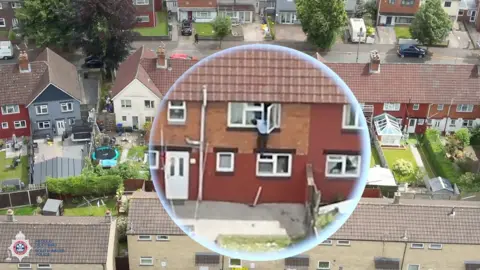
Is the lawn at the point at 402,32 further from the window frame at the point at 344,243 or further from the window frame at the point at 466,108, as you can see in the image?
the window frame at the point at 344,243

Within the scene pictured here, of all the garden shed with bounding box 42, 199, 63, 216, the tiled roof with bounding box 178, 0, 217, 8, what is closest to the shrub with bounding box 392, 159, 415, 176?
the garden shed with bounding box 42, 199, 63, 216

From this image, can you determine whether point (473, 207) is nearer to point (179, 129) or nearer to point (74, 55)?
point (179, 129)

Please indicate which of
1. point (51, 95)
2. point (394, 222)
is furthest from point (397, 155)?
point (51, 95)

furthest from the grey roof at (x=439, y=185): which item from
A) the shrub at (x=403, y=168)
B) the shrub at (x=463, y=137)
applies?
the shrub at (x=463, y=137)

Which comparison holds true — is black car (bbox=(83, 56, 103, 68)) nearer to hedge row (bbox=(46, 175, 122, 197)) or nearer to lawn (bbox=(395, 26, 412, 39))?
hedge row (bbox=(46, 175, 122, 197))

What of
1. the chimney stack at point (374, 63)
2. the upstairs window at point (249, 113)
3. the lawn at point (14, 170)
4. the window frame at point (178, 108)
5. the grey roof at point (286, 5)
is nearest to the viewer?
the upstairs window at point (249, 113)

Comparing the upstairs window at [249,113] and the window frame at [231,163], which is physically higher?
the upstairs window at [249,113]

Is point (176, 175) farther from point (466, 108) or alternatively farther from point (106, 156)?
point (466, 108)
